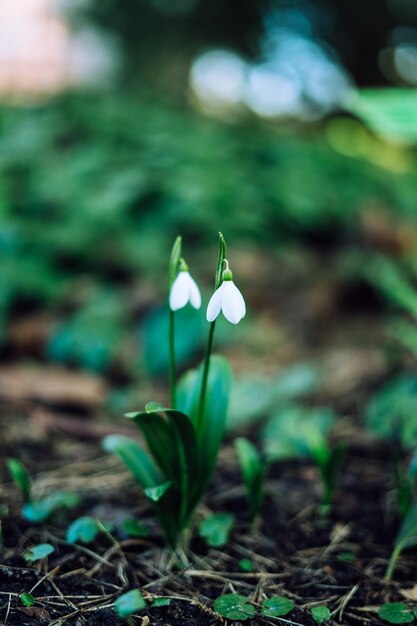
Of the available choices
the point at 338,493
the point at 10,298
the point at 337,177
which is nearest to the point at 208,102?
the point at 337,177

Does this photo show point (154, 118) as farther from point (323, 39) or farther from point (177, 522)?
point (177, 522)

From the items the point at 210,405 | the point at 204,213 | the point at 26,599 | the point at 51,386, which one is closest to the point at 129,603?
the point at 26,599

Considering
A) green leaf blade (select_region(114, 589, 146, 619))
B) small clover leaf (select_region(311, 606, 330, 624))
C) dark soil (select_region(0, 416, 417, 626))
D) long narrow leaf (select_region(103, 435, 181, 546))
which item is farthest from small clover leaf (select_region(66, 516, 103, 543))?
small clover leaf (select_region(311, 606, 330, 624))

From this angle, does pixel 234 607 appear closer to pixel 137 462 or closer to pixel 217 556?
pixel 217 556

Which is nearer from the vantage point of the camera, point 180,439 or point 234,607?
point 234,607

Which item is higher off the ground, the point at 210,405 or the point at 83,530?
the point at 210,405

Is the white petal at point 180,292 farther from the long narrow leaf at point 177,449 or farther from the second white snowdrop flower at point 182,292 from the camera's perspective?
the long narrow leaf at point 177,449

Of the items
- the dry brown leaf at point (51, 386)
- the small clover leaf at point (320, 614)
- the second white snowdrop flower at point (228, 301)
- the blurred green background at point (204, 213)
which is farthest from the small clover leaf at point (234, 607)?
the dry brown leaf at point (51, 386)
